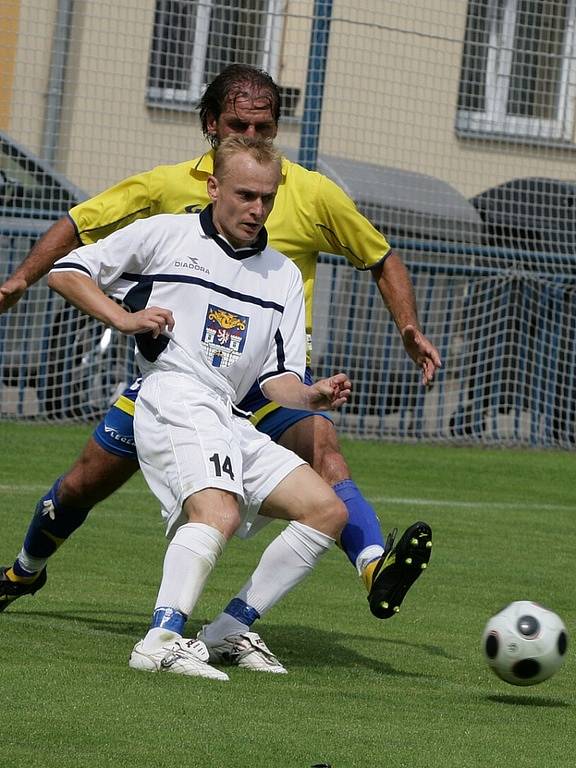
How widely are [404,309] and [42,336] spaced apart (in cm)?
624

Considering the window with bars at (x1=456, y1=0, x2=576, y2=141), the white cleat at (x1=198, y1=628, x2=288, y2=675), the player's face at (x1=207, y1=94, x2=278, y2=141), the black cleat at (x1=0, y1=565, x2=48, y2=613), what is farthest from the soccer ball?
the window with bars at (x1=456, y1=0, x2=576, y2=141)

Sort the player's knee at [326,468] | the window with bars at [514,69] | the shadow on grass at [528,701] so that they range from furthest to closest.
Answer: the window with bars at [514,69] < the player's knee at [326,468] < the shadow on grass at [528,701]

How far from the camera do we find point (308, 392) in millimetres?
5297

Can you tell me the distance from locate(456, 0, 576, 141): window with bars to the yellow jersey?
26.2 feet

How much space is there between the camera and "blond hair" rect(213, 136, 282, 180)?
5355 millimetres

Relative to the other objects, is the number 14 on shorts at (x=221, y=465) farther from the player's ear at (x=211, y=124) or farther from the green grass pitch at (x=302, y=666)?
the player's ear at (x=211, y=124)

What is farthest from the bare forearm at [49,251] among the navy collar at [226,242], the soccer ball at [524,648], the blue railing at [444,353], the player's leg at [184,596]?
the blue railing at [444,353]

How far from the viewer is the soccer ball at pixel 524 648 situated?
5.00 meters

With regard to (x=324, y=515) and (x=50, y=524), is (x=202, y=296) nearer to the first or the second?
(x=324, y=515)

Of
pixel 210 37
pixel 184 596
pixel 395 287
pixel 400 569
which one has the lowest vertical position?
pixel 184 596

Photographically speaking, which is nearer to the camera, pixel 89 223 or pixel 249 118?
pixel 249 118

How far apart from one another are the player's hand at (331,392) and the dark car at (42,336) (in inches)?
271

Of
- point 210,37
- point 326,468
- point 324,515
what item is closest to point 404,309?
point 326,468

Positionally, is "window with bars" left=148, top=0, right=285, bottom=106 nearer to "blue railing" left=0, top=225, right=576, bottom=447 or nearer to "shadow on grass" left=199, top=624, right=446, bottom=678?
"blue railing" left=0, top=225, right=576, bottom=447
